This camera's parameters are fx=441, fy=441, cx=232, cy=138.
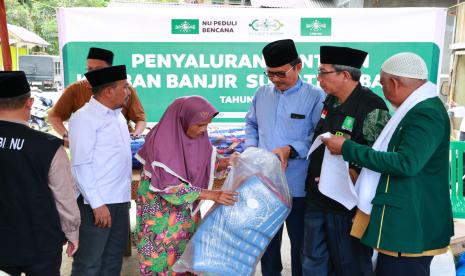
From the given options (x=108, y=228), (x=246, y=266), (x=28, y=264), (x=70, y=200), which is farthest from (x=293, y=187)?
(x=28, y=264)

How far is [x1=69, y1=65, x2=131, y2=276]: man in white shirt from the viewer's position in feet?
7.38

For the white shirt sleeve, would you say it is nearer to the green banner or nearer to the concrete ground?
the concrete ground

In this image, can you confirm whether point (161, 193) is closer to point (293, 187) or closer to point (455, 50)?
point (293, 187)

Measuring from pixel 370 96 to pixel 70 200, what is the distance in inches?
59.1

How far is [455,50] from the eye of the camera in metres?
9.73

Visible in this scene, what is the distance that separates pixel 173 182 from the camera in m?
2.11

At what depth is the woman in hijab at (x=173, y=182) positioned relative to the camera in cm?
212

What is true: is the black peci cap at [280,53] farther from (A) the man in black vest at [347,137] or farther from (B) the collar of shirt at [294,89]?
(A) the man in black vest at [347,137]

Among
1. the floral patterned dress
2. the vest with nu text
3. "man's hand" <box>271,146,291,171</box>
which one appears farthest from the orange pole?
"man's hand" <box>271,146,291,171</box>

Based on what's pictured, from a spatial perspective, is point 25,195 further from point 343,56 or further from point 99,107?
point 343,56

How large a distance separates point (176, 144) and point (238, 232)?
524 mm

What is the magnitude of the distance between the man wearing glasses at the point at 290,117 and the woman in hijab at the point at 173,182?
52 cm

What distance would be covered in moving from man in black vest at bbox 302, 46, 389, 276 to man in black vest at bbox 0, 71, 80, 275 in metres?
1.24

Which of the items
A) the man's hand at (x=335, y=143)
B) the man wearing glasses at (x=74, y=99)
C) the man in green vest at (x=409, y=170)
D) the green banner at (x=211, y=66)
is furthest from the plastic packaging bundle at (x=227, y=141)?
the man in green vest at (x=409, y=170)
